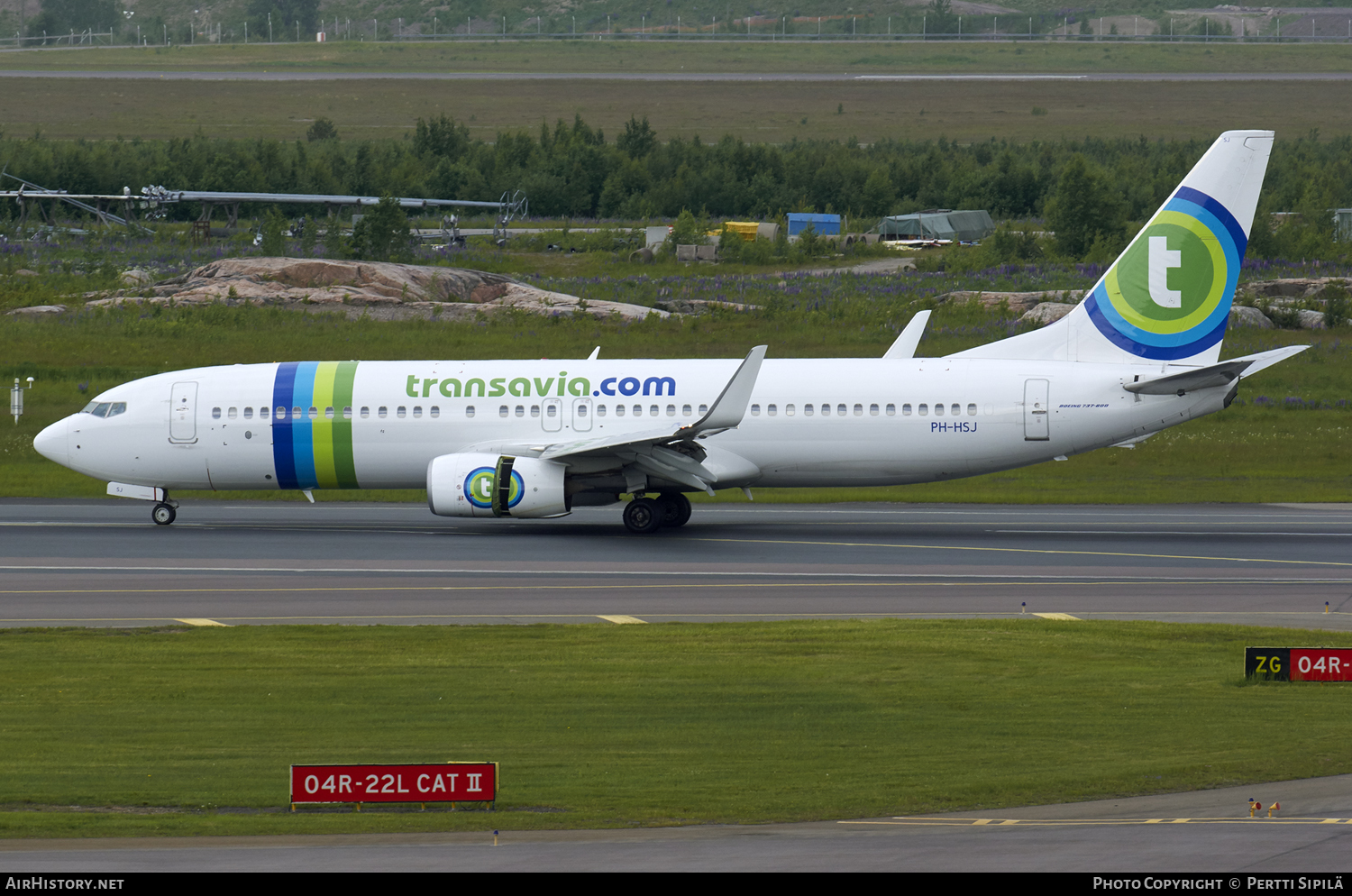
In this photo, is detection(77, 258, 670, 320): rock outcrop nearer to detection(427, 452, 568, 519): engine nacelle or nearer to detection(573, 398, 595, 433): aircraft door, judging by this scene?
detection(573, 398, 595, 433): aircraft door

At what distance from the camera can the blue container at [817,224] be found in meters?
95.1

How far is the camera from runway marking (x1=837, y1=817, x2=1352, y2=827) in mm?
13505

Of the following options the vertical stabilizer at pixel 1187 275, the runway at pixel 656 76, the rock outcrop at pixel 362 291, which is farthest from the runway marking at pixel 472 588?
the runway at pixel 656 76

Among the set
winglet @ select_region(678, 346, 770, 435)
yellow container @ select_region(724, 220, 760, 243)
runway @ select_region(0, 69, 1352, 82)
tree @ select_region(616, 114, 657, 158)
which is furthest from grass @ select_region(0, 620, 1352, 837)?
runway @ select_region(0, 69, 1352, 82)

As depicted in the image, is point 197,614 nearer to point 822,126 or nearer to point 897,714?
point 897,714

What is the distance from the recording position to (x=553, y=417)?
35.2 m

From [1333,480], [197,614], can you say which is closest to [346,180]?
[1333,480]

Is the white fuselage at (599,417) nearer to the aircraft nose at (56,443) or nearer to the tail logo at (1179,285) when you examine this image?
the aircraft nose at (56,443)

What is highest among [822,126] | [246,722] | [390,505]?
[822,126]

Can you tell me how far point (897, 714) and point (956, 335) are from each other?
42453mm

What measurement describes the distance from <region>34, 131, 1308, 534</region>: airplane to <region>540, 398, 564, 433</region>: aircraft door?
3 cm

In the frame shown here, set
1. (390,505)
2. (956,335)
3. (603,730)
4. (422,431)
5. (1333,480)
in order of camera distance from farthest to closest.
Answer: (956,335), (1333,480), (390,505), (422,431), (603,730)

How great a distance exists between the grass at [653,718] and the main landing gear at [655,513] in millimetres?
11047

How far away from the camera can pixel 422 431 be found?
116 ft
